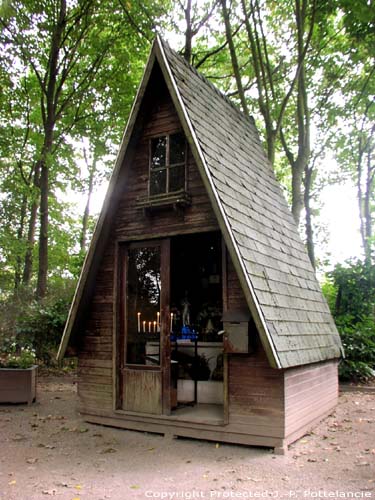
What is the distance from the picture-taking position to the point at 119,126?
16.6 meters

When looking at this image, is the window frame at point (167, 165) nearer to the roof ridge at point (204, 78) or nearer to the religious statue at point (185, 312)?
the roof ridge at point (204, 78)

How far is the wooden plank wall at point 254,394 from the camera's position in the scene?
5735 millimetres

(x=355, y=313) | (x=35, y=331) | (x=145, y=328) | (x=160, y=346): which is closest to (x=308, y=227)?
(x=355, y=313)

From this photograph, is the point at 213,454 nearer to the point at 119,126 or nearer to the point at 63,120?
the point at 119,126

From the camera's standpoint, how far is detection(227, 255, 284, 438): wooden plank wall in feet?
18.8

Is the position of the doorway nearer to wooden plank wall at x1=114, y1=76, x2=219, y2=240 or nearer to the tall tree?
wooden plank wall at x1=114, y1=76, x2=219, y2=240

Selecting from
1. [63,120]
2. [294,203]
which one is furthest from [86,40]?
[294,203]

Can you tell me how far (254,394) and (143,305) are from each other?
220 centimetres

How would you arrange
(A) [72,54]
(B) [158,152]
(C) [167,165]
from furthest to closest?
(A) [72,54], (B) [158,152], (C) [167,165]

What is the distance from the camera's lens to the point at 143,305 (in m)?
7.12

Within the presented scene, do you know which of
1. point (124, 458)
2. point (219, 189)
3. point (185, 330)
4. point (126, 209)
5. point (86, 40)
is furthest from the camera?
point (86, 40)

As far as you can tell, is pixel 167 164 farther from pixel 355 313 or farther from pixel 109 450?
pixel 355 313

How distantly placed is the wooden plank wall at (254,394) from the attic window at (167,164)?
6.39ft

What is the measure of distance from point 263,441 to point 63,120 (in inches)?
568
